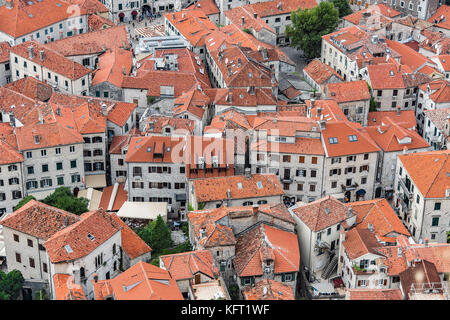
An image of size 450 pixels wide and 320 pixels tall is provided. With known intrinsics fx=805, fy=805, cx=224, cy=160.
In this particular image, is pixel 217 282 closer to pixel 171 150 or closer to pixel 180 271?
pixel 180 271

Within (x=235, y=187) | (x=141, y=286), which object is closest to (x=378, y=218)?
(x=235, y=187)

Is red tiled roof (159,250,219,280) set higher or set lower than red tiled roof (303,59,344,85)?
lower

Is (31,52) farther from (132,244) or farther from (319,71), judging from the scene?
(132,244)

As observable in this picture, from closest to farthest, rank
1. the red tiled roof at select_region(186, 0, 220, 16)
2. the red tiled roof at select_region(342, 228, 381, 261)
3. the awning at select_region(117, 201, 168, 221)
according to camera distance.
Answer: the red tiled roof at select_region(342, 228, 381, 261), the awning at select_region(117, 201, 168, 221), the red tiled roof at select_region(186, 0, 220, 16)

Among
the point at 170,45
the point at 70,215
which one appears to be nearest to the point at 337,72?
the point at 170,45

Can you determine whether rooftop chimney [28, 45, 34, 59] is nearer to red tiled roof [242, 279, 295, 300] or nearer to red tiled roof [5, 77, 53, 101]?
red tiled roof [5, 77, 53, 101]

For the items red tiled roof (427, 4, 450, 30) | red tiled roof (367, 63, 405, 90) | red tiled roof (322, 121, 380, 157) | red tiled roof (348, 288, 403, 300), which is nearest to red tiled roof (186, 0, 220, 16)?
red tiled roof (427, 4, 450, 30)
